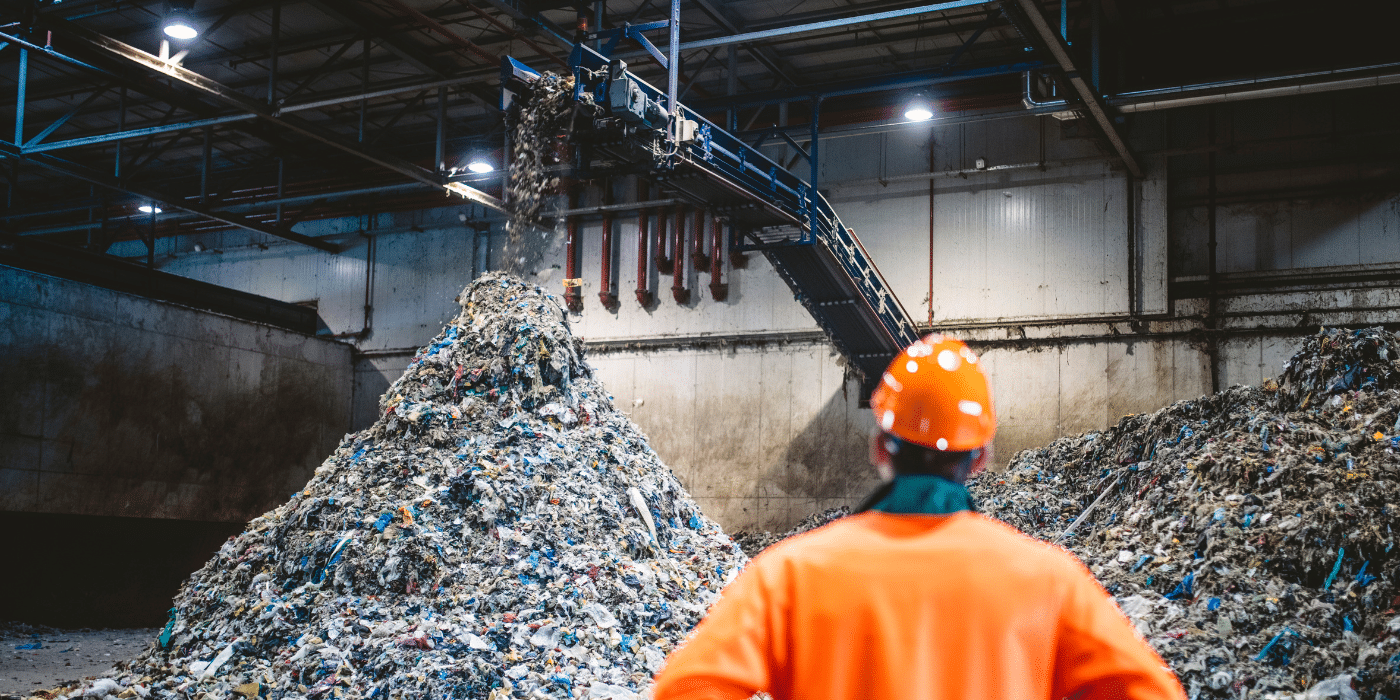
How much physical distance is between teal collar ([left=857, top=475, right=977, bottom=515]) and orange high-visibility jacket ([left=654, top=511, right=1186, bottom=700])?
0.04 m

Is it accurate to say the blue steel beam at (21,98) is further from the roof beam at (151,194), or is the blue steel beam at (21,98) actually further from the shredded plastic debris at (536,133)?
the shredded plastic debris at (536,133)

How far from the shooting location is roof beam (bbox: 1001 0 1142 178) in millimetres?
10364

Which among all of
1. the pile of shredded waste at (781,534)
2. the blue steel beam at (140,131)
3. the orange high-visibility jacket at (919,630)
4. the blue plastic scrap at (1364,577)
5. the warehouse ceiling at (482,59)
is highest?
the warehouse ceiling at (482,59)

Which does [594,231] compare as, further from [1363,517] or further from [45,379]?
[1363,517]

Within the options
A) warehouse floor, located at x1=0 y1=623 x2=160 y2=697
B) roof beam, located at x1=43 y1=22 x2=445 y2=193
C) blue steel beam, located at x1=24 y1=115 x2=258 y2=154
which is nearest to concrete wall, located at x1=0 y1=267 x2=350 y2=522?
warehouse floor, located at x1=0 y1=623 x2=160 y2=697

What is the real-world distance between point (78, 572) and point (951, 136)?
1387cm

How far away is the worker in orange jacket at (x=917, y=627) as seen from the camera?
4.65ft

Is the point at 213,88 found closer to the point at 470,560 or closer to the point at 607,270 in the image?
the point at 607,270

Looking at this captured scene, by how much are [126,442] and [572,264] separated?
7.41 meters

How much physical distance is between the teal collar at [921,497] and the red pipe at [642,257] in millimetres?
15893

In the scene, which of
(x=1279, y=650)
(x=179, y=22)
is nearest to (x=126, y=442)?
(x=179, y=22)

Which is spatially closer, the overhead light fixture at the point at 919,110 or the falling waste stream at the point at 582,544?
the falling waste stream at the point at 582,544

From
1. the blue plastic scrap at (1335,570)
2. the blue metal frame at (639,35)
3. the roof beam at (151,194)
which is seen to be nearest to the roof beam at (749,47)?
the blue metal frame at (639,35)

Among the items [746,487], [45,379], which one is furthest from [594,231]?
[45,379]
